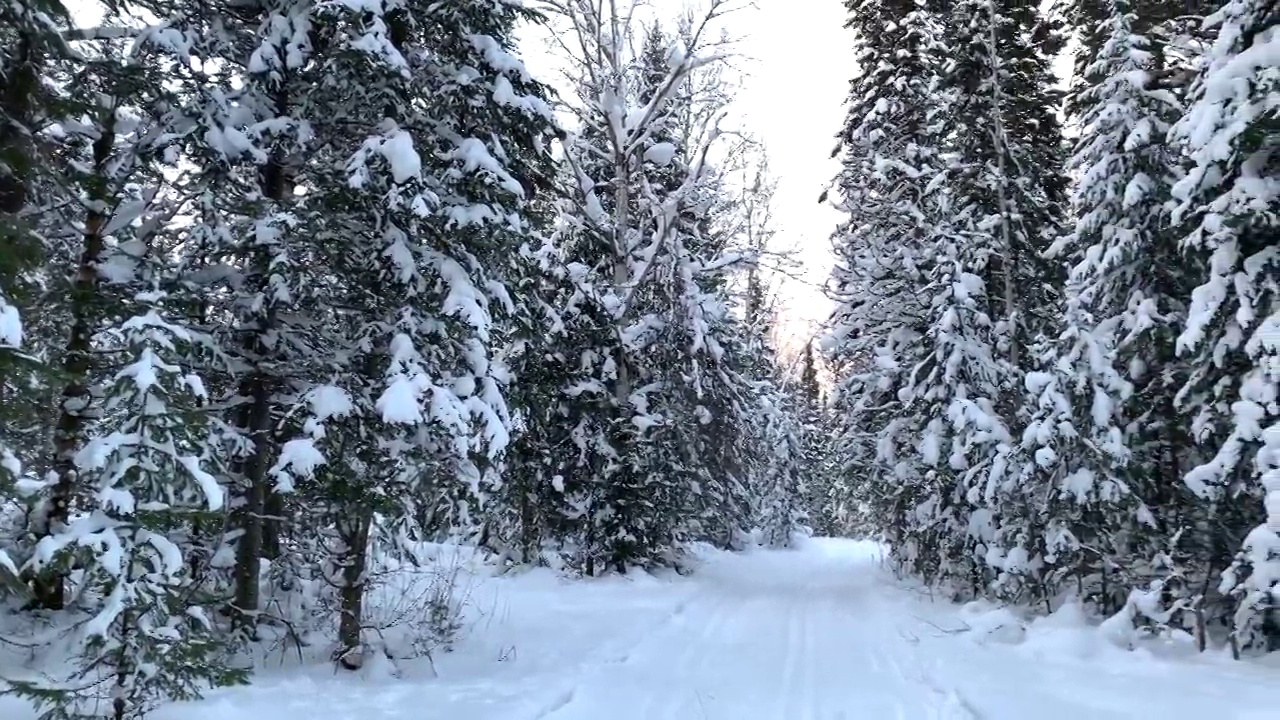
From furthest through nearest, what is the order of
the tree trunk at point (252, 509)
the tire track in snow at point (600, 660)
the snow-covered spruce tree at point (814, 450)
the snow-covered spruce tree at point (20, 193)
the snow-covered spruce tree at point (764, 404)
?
the snow-covered spruce tree at point (814, 450) → the snow-covered spruce tree at point (764, 404) → the tree trunk at point (252, 509) → the tire track in snow at point (600, 660) → the snow-covered spruce tree at point (20, 193)

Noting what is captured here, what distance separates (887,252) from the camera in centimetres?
1838

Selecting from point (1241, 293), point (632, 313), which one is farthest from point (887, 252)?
point (1241, 293)

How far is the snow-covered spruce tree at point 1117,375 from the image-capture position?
10664 mm

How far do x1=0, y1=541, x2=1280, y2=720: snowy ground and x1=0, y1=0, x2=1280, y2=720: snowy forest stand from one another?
594mm

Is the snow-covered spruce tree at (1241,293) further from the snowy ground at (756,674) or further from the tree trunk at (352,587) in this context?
the tree trunk at (352,587)

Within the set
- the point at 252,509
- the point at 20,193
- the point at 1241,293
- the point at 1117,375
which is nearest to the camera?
the point at 20,193

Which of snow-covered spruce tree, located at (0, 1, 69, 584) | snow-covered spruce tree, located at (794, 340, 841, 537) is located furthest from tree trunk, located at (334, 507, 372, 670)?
snow-covered spruce tree, located at (794, 340, 841, 537)

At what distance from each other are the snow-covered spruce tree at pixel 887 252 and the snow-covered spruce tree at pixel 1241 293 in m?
6.68

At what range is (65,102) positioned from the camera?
5.91m

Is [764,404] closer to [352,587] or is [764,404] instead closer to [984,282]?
[984,282]

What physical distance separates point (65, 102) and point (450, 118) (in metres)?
3.49

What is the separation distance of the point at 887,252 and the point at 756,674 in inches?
480

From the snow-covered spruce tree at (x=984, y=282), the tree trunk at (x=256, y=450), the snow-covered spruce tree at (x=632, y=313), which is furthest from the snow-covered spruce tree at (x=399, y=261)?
the snow-covered spruce tree at (x=984, y=282)

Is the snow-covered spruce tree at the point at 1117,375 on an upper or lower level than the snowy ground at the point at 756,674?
upper
